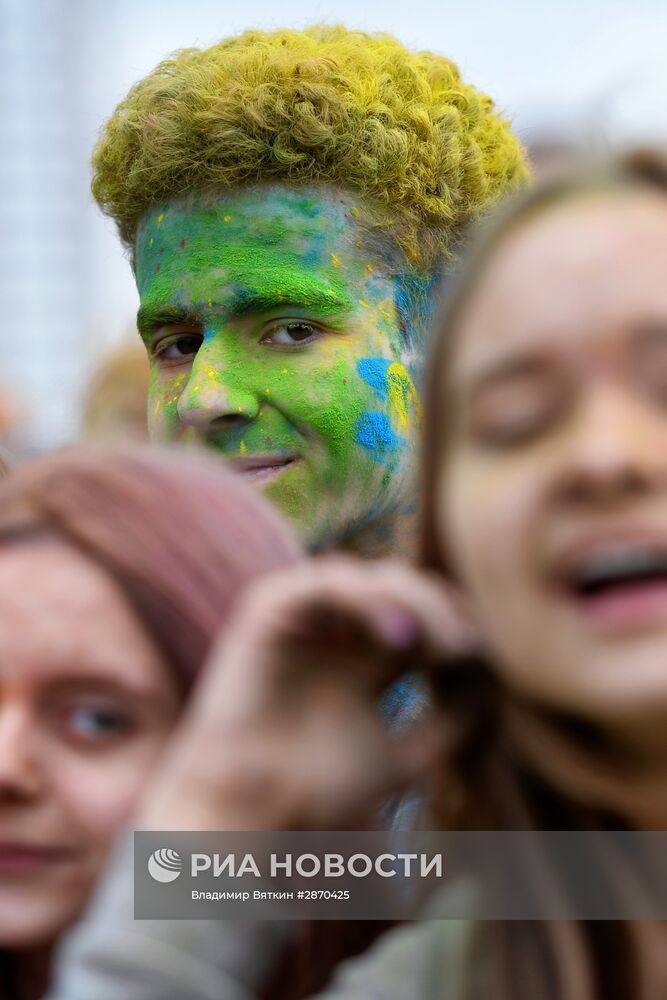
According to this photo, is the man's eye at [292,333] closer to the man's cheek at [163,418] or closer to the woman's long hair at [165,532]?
the man's cheek at [163,418]

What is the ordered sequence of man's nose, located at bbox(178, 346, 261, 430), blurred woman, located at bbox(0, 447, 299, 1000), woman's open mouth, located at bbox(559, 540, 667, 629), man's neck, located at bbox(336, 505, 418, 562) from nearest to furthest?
woman's open mouth, located at bbox(559, 540, 667, 629) < blurred woman, located at bbox(0, 447, 299, 1000) < man's nose, located at bbox(178, 346, 261, 430) < man's neck, located at bbox(336, 505, 418, 562)

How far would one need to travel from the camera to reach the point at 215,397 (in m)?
2.11

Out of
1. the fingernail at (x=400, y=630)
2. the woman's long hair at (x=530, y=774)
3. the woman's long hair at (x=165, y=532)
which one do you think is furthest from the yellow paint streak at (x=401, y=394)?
the fingernail at (x=400, y=630)

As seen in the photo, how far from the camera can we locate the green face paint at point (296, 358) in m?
2.14

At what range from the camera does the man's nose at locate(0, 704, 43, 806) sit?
43.2 inches

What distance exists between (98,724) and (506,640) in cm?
39

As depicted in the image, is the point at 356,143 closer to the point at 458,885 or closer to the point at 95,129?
the point at 95,129

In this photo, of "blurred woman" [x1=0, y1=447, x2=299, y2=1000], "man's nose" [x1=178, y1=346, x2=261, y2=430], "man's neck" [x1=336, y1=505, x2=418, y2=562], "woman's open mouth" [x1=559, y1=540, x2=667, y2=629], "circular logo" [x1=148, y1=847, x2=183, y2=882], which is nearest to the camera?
"woman's open mouth" [x1=559, y1=540, x2=667, y2=629]

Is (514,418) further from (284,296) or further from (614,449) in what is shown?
(284,296)

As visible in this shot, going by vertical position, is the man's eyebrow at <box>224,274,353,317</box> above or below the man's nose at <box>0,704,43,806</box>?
above

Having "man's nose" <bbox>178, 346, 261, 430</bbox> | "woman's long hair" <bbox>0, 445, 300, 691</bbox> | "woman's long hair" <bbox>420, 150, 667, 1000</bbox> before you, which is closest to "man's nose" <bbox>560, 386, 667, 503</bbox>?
"woman's long hair" <bbox>420, 150, 667, 1000</bbox>

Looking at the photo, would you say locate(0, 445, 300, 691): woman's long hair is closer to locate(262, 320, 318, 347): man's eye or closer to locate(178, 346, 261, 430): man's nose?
locate(178, 346, 261, 430): man's nose

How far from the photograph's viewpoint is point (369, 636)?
3.20 ft

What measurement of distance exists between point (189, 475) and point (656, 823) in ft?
1.72
